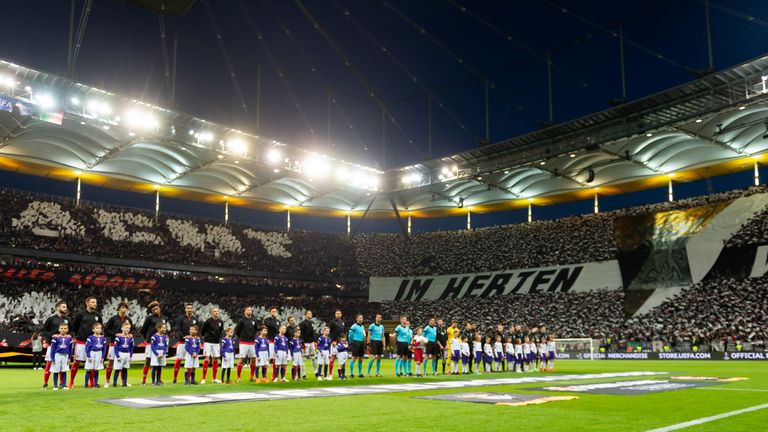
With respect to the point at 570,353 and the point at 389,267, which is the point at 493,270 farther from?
the point at 570,353

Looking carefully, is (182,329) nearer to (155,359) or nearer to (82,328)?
(155,359)

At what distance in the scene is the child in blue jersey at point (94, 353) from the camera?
49.7 feet

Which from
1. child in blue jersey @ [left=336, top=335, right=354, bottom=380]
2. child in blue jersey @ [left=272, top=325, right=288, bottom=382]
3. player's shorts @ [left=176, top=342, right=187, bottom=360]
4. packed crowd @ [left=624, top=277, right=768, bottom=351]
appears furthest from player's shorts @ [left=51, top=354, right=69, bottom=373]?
packed crowd @ [left=624, top=277, right=768, bottom=351]

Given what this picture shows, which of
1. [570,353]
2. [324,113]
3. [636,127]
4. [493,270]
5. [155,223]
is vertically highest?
[324,113]

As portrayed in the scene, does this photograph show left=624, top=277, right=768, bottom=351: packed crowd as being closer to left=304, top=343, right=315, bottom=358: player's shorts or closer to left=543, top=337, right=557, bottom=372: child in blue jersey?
left=543, top=337, right=557, bottom=372: child in blue jersey

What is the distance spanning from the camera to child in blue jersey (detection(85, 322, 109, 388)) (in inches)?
597

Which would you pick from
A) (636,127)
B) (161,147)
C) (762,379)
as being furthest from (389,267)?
(762,379)

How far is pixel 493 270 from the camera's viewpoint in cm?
5512

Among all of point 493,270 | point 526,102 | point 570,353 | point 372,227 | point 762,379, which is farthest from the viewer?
point 372,227

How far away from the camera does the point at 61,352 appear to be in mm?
14711

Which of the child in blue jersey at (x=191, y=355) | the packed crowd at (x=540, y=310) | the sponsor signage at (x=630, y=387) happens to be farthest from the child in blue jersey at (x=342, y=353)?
the packed crowd at (x=540, y=310)

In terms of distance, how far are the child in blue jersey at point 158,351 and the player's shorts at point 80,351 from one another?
163 cm

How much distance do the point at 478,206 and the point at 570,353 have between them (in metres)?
23.1

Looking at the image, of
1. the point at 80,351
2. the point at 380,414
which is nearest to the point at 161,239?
the point at 80,351
